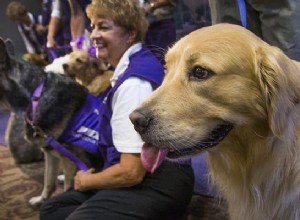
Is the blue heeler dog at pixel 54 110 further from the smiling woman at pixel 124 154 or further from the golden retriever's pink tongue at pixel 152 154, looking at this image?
the golden retriever's pink tongue at pixel 152 154

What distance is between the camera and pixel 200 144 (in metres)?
1.17

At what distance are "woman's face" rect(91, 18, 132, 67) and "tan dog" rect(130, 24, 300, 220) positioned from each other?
1.91 feet

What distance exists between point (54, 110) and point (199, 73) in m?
1.14

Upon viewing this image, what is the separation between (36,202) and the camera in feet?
7.98

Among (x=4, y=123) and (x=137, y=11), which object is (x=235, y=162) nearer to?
(x=137, y=11)

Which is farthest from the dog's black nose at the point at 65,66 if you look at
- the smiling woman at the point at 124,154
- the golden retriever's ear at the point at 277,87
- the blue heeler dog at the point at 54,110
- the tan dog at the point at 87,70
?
the golden retriever's ear at the point at 277,87

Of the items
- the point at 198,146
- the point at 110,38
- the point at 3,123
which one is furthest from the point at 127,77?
the point at 3,123

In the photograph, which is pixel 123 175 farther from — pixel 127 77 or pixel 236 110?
pixel 236 110

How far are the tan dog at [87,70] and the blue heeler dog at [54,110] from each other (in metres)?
0.68

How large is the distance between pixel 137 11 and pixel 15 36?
3949 millimetres

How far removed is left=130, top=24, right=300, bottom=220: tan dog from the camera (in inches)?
43.3

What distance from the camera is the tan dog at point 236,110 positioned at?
3.61 ft

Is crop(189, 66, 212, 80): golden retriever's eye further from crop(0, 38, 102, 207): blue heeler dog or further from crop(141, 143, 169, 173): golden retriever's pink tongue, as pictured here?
crop(0, 38, 102, 207): blue heeler dog

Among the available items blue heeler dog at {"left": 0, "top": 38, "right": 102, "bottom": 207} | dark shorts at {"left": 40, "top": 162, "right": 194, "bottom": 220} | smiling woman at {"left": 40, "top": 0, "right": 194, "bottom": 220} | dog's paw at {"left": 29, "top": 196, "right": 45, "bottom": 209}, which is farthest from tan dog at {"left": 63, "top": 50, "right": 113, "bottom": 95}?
dark shorts at {"left": 40, "top": 162, "right": 194, "bottom": 220}
